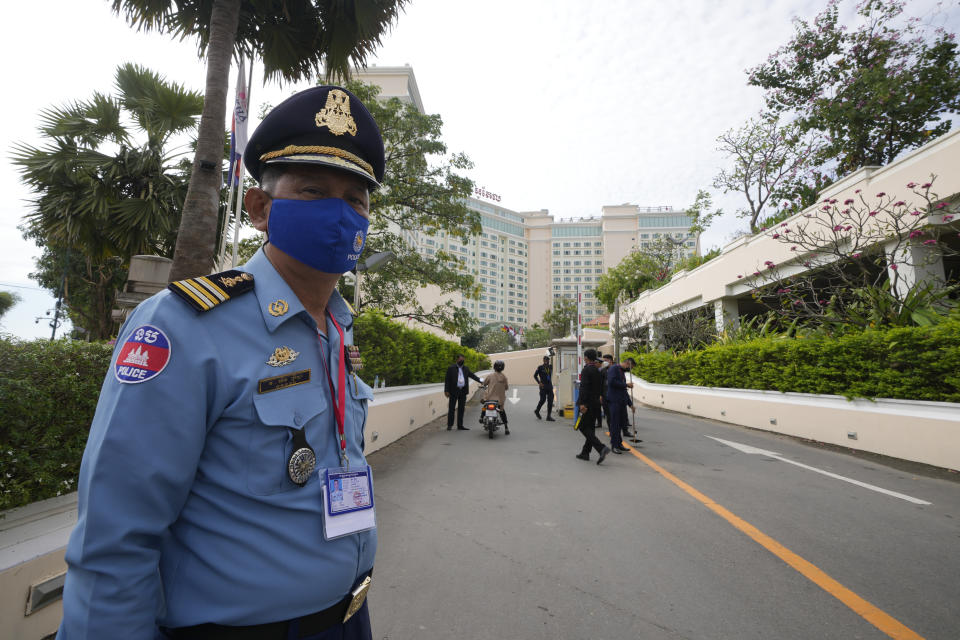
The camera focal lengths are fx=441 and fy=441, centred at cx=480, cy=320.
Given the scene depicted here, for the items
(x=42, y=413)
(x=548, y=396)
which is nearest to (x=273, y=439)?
(x=42, y=413)

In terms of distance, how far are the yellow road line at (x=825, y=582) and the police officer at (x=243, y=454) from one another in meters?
3.27

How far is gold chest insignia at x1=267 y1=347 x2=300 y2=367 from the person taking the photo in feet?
3.70

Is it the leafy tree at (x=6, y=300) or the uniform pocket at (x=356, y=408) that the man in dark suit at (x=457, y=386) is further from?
the leafy tree at (x=6, y=300)

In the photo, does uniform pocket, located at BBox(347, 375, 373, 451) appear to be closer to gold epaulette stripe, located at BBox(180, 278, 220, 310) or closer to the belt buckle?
the belt buckle

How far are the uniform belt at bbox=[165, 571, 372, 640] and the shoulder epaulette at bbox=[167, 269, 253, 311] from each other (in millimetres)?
714

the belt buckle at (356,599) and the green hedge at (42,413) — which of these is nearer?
the belt buckle at (356,599)

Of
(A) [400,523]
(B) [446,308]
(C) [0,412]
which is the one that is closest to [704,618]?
(A) [400,523]

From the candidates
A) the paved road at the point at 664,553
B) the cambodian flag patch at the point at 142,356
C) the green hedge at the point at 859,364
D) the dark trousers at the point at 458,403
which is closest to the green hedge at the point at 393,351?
the dark trousers at the point at 458,403

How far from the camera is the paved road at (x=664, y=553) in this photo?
2.76 m

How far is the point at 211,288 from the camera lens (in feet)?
3.59

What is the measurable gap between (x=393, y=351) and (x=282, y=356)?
9.73 m

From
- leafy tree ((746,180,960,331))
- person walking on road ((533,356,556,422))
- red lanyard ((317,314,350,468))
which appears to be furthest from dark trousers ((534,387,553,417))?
red lanyard ((317,314,350,468))

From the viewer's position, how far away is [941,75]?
1612 centimetres

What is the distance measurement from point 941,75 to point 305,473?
974 inches
